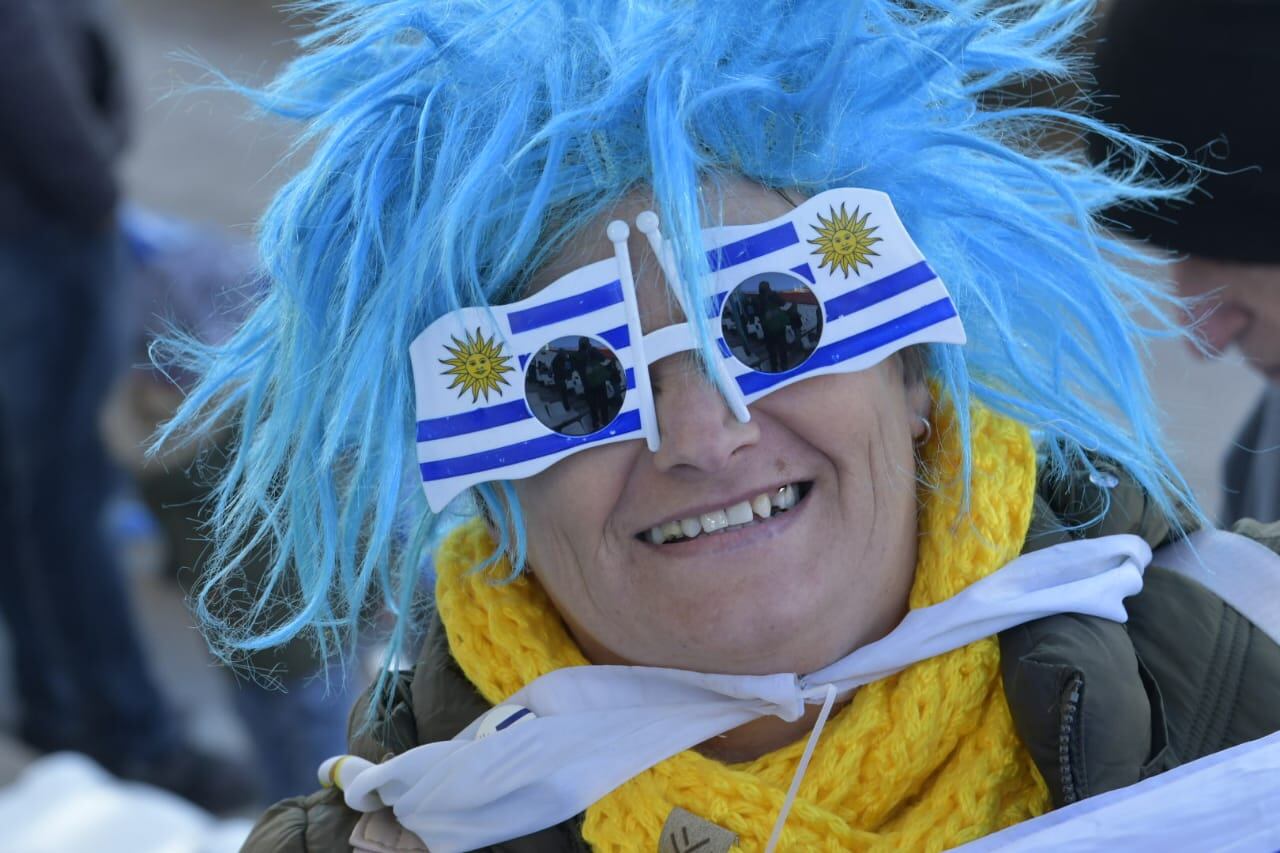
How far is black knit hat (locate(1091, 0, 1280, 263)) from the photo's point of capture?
1.90m

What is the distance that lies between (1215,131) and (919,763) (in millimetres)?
948

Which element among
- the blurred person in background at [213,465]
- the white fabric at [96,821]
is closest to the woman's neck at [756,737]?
the white fabric at [96,821]

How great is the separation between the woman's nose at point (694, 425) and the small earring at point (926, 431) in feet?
0.93

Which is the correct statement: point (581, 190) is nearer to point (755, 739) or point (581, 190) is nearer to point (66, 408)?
point (755, 739)

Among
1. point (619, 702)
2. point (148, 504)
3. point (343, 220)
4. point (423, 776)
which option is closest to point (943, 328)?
point (619, 702)

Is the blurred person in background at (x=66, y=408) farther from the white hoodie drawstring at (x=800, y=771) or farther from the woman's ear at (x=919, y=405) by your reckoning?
the white hoodie drawstring at (x=800, y=771)

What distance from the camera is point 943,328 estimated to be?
1520 mm

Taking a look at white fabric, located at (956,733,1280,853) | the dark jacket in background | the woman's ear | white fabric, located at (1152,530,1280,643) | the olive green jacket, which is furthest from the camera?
the dark jacket in background

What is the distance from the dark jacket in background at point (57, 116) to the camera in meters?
3.30

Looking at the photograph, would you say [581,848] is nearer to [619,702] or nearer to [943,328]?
[619,702]

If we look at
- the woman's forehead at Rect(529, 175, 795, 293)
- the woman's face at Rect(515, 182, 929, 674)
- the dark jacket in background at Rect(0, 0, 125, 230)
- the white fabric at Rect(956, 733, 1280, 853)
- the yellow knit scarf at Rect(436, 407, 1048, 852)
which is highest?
the dark jacket in background at Rect(0, 0, 125, 230)

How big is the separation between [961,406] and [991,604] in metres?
0.23

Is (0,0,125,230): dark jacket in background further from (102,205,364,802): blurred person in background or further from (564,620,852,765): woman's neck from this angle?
(564,620,852,765): woman's neck

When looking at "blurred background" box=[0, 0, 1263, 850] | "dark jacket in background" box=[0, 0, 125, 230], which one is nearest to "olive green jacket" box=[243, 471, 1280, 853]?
"blurred background" box=[0, 0, 1263, 850]
